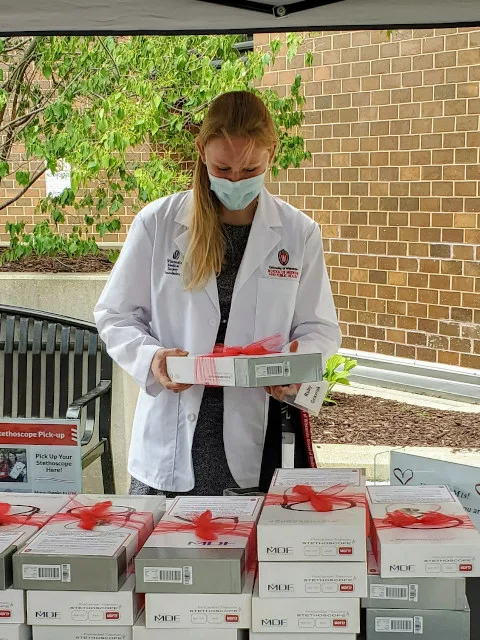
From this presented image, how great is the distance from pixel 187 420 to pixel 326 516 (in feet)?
3.04

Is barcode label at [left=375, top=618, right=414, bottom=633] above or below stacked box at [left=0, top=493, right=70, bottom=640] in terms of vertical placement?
below

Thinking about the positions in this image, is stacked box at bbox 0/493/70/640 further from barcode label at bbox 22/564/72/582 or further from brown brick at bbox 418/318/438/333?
brown brick at bbox 418/318/438/333

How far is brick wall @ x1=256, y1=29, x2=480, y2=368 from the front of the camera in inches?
286

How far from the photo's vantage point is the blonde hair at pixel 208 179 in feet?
8.00

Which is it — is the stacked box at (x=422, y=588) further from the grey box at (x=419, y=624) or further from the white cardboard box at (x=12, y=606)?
the white cardboard box at (x=12, y=606)

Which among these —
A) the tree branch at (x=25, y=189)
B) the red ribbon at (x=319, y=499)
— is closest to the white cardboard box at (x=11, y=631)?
the red ribbon at (x=319, y=499)

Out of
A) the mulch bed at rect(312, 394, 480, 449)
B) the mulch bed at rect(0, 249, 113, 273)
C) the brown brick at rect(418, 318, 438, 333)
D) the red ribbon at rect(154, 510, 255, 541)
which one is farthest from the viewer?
the brown brick at rect(418, 318, 438, 333)

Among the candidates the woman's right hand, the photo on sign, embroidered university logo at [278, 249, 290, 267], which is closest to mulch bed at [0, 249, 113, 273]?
embroidered university logo at [278, 249, 290, 267]

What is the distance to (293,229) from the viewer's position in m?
2.70

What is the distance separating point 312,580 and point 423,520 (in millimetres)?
254

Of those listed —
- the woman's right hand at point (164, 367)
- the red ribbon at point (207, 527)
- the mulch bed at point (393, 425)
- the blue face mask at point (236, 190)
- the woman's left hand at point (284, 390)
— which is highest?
the blue face mask at point (236, 190)

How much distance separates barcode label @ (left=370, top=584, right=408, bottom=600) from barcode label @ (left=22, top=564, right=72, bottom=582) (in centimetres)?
51

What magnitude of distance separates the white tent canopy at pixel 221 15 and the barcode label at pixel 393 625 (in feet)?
5.85

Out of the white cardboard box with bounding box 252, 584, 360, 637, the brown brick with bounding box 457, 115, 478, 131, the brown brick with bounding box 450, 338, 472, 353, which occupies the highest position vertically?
the brown brick with bounding box 457, 115, 478, 131
